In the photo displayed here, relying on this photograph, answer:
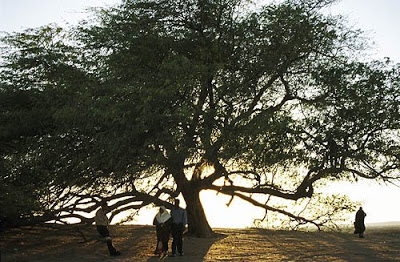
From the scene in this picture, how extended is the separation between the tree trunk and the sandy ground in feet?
2.46

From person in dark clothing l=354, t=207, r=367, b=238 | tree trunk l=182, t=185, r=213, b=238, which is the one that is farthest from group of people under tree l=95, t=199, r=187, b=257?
person in dark clothing l=354, t=207, r=367, b=238

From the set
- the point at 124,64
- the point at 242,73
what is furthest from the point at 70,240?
the point at 242,73

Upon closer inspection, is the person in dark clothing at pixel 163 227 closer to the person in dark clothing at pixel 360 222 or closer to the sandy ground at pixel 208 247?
the sandy ground at pixel 208 247

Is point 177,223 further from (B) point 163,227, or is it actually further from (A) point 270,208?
(A) point 270,208

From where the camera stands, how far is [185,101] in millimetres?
20672

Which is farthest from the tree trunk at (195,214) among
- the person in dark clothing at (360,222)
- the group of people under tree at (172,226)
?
the person in dark clothing at (360,222)

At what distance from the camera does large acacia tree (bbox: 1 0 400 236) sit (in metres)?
20.4

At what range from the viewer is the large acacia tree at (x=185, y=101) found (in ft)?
67.0

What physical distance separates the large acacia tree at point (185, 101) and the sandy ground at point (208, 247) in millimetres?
1649

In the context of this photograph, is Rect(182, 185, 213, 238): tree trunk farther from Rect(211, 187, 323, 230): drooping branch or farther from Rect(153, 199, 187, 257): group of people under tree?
Rect(153, 199, 187, 257): group of people under tree

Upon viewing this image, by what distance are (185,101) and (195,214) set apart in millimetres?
8821

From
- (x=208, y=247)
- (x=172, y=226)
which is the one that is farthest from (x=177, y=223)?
(x=208, y=247)

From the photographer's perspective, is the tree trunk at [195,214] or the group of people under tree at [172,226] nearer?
the group of people under tree at [172,226]

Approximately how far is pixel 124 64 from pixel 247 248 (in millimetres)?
9254
